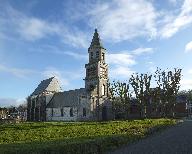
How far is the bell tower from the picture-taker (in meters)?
76.2

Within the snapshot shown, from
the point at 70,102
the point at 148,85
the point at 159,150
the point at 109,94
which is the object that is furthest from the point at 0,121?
the point at 159,150

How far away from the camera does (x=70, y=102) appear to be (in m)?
80.3

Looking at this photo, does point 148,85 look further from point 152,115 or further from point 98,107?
point 98,107

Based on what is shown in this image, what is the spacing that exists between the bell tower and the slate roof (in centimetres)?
283

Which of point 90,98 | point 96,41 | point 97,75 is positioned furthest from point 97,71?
point 96,41

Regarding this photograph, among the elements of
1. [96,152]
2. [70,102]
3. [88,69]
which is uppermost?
[88,69]

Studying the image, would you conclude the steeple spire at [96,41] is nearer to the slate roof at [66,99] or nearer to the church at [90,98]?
the church at [90,98]

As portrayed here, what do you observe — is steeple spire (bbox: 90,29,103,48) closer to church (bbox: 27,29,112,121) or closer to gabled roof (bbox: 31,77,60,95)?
church (bbox: 27,29,112,121)

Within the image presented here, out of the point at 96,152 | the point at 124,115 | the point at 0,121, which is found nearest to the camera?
the point at 96,152

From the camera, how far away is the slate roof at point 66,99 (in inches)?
3116

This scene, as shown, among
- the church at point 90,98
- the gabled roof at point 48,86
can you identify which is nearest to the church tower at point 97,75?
the church at point 90,98

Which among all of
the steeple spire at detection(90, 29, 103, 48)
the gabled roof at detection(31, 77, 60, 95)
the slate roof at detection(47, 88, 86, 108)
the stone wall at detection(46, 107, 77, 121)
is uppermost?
the steeple spire at detection(90, 29, 103, 48)

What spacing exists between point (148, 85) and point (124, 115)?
1101 centimetres

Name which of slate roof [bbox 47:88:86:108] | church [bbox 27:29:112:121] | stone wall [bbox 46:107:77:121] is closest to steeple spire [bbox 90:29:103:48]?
church [bbox 27:29:112:121]
